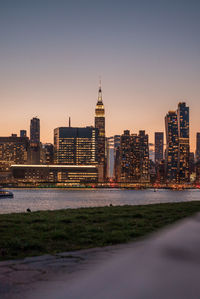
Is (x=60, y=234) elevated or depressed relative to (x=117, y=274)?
depressed

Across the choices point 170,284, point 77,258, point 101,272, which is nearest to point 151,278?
point 170,284

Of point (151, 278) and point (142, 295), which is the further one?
point (151, 278)

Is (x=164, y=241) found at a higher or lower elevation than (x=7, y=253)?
higher

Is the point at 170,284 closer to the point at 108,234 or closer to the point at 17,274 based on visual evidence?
the point at 17,274

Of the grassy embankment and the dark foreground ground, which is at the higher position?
the dark foreground ground

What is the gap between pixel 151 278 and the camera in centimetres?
573

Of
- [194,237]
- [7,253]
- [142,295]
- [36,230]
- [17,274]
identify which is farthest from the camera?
[36,230]

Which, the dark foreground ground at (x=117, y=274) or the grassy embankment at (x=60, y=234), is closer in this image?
the dark foreground ground at (x=117, y=274)

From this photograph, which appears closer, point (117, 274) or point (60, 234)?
point (117, 274)

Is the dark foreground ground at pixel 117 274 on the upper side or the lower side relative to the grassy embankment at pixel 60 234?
upper

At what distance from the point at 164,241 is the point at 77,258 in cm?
232

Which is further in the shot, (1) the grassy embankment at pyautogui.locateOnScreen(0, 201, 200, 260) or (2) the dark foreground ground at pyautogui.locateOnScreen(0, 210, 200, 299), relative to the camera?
(1) the grassy embankment at pyautogui.locateOnScreen(0, 201, 200, 260)

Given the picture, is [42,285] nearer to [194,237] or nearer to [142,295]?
[142,295]

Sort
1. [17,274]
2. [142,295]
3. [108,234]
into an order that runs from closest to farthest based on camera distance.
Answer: [142,295] < [17,274] < [108,234]
